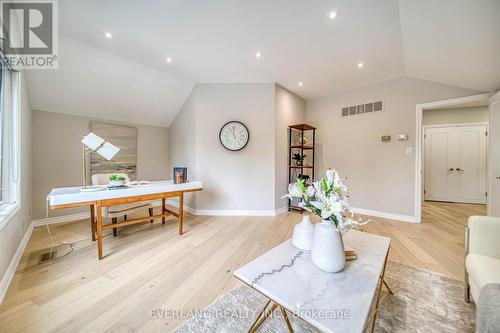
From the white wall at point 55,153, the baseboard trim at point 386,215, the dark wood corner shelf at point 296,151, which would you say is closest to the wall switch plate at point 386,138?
the dark wood corner shelf at point 296,151

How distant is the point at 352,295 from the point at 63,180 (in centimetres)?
457

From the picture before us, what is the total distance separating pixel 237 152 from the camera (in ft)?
12.1

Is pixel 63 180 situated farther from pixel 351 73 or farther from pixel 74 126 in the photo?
pixel 351 73

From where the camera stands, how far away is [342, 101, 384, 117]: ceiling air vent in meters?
3.65

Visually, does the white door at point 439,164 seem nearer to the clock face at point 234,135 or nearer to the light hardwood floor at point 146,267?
the light hardwood floor at point 146,267

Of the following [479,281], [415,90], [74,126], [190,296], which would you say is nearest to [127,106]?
[74,126]

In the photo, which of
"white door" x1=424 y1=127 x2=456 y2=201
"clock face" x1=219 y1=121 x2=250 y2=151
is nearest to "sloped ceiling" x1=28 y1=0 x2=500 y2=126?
"clock face" x1=219 y1=121 x2=250 y2=151

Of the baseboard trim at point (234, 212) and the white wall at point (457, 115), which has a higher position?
the white wall at point (457, 115)

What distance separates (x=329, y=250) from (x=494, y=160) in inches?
136

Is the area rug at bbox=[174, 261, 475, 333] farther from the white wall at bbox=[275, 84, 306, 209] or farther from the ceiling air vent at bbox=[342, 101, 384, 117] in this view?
the ceiling air vent at bbox=[342, 101, 384, 117]

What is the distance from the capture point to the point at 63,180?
324 centimetres

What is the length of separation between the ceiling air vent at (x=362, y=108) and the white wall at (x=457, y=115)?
2.63m

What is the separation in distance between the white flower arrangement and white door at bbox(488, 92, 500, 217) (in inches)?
122

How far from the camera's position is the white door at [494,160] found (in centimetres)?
249
